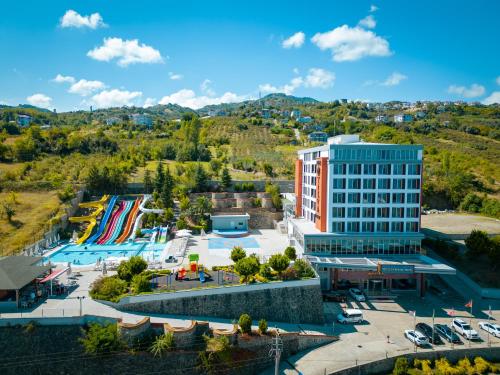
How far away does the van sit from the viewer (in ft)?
80.6

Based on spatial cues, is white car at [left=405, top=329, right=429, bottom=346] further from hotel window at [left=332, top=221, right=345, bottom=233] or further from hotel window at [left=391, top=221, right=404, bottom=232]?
hotel window at [left=391, top=221, right=404, bottom=232]

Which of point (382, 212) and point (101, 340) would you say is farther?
point (382, 212)

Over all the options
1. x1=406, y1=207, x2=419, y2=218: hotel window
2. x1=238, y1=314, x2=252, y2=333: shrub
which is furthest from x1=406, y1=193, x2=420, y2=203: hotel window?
x1=238, y1=314, x2=252, y2=333: shrub

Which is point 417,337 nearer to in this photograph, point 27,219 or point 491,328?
point 491,328

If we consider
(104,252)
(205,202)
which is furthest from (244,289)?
(205,202)

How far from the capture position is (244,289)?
950 inches

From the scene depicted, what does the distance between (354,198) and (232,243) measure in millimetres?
12690

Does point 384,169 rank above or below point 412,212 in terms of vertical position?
above

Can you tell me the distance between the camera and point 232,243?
3716 cm

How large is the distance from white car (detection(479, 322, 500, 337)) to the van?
7.62m

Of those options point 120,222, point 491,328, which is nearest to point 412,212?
point 491,328

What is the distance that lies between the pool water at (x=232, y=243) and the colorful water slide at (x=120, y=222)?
31.9ft

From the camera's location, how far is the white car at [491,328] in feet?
77.1

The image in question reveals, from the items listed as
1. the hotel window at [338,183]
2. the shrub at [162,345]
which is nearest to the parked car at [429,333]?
the hotel window at [338,183]
